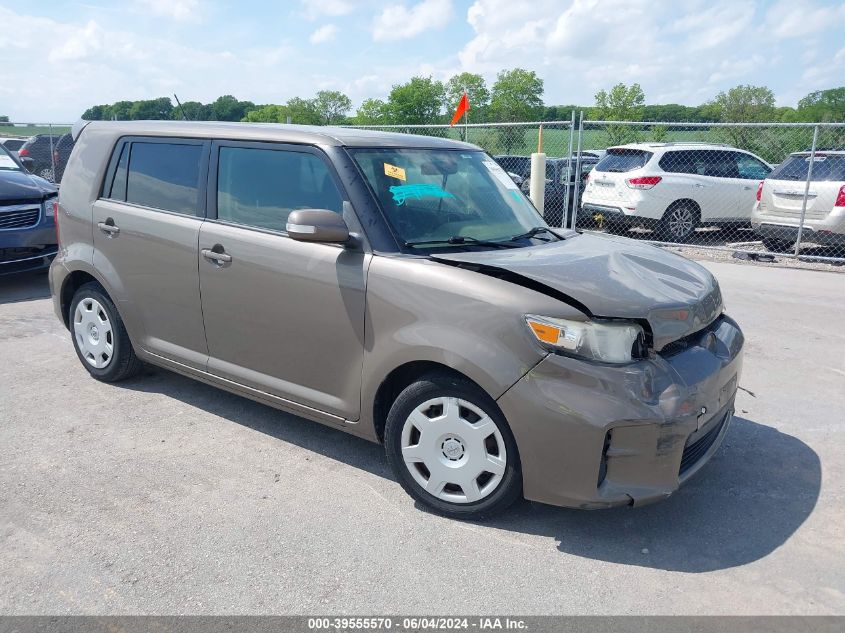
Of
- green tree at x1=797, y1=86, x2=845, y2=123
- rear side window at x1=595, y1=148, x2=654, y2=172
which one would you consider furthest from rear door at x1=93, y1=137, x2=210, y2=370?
green tree at x1=797, y1=86, x2=845, y2=123

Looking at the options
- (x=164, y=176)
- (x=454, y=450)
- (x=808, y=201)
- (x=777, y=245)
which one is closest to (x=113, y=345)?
(x=164, y=176)

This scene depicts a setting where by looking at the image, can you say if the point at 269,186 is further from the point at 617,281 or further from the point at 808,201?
the point at 808,201

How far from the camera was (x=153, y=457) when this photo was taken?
388 cm

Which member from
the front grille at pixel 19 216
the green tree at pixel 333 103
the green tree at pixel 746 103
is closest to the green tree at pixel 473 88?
the green tree at pixel 333 103

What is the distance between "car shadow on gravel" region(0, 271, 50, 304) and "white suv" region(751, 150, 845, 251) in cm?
1033

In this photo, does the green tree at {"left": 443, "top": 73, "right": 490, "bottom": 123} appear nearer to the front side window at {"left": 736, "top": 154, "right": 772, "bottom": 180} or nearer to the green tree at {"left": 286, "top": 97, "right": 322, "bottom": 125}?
the green tree at {"left": 286, "top": 97, "right": 322, "bottom": 125}

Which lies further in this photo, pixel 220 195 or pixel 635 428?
pixel 220 195

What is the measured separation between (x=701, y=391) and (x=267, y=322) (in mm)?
2225

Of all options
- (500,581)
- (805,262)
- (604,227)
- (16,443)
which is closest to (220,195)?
(16,443)

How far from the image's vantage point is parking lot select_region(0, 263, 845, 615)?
2.72 m

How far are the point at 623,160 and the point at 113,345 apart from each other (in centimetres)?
1010

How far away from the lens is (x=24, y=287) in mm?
8398

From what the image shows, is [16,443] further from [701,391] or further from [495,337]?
[701,391]

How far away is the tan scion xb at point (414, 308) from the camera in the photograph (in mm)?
2900
